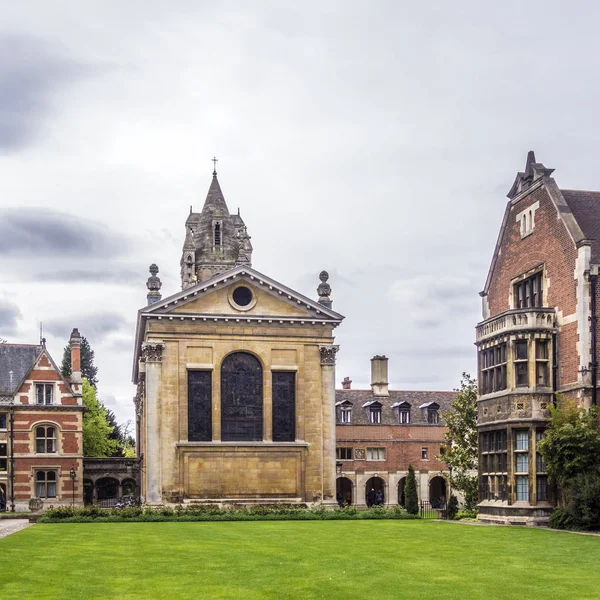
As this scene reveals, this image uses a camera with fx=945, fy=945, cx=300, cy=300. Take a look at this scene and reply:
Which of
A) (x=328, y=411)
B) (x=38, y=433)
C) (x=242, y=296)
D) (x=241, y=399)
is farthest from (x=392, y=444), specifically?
(x=38, y=433)

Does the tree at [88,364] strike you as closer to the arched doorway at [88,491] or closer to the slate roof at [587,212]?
the arched doorway at [88,491]

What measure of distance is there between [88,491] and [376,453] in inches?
949

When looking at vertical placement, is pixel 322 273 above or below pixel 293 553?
above

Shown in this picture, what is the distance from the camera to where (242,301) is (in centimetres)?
5928

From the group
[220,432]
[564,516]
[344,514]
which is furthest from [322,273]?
[564,516]

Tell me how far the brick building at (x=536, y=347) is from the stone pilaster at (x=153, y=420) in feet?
72.6

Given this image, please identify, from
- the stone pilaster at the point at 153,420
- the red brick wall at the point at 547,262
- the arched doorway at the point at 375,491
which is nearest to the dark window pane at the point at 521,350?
the red brick wall at the point at 547,262

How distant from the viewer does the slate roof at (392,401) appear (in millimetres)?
81062

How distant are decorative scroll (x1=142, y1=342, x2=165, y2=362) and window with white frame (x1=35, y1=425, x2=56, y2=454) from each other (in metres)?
15.2

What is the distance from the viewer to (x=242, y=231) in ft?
268

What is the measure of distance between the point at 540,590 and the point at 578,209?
25.7m

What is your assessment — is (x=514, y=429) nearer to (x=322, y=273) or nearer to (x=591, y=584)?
(x=591, y=584)

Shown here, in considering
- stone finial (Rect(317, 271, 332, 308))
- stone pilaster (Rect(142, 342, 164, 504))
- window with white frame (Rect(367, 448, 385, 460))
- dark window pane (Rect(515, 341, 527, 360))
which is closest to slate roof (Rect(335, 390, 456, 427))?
window with white frame (Rect(367, 448, 385, 460))

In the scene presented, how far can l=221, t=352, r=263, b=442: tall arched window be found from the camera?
190 ft
